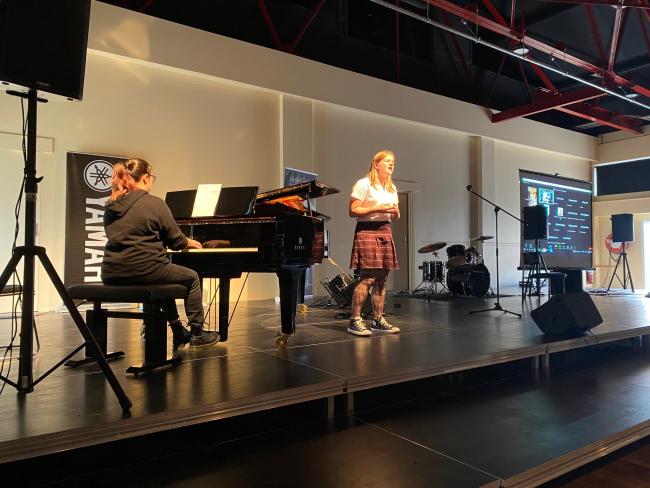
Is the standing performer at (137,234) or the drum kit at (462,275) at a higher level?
the standing performer at (137,234)

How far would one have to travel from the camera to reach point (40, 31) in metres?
1.95

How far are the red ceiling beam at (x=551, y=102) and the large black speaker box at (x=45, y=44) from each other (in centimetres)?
906

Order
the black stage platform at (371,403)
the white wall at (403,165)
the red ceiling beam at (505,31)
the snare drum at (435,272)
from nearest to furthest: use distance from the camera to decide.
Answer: the black stage platform at (371,403) → the red ceiling beam at (505,31) → the snare drum at (435,272) → the white wall at (403,165)

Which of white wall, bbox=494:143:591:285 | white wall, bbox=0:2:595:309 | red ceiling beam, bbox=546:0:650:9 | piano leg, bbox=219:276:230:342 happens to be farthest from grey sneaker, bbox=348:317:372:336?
white wall, bbox=494:143:591:285

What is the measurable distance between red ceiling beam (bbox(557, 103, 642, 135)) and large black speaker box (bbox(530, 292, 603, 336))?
24.7 ft

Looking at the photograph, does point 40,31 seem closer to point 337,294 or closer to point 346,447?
point 346,447

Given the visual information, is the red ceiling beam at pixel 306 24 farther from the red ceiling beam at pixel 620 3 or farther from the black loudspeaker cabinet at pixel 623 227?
the black loudspeaker cabinet at pixel 623 227

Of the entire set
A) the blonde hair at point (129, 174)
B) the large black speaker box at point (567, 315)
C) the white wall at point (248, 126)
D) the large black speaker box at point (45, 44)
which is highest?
the white wall at point (248, 126)

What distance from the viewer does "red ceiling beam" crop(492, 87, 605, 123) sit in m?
8.90

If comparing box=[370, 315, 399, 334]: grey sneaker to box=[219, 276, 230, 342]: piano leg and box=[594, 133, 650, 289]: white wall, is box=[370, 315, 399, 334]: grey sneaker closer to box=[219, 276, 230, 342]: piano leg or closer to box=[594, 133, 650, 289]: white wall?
box=[219, 276, 230, 342]: piano leg

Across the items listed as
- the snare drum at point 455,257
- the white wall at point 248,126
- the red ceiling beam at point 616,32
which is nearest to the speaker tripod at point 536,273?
the snare drum at point 455,257

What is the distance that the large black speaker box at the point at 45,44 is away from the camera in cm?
187

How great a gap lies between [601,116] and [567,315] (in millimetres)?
9036

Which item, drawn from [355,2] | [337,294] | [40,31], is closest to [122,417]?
[40,31]
